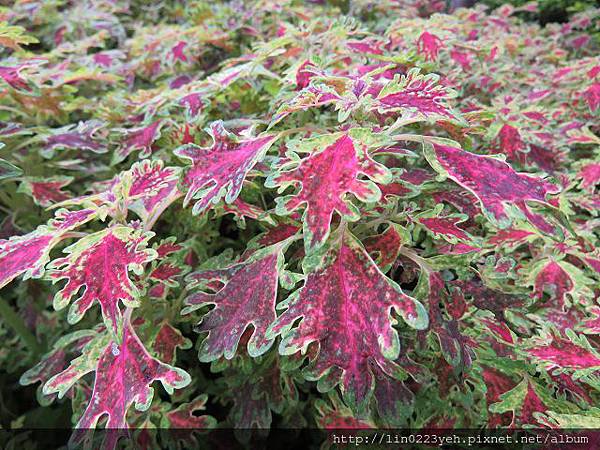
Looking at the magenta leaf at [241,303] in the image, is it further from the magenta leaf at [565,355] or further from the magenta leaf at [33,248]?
the magenta leaf at [565,355]

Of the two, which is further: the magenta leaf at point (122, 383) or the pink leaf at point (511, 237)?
the pink leaf at point (511, 237)

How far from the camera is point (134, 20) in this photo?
9.25 feet

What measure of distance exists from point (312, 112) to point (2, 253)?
770mm

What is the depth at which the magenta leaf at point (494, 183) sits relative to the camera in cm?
73

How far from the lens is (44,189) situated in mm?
1296

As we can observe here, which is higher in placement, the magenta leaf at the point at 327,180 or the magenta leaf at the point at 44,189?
the magenta leaf at the point at 327,180

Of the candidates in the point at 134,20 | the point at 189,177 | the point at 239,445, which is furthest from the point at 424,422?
the point at 134,20

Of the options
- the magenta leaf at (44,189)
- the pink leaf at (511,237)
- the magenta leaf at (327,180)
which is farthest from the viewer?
the magenta leaf at (44,189)

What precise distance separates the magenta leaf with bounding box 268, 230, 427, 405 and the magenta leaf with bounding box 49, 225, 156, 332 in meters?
0.24

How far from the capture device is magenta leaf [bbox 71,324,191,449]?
0.80m

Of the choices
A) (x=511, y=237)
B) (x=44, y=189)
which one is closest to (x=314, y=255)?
(x=511, y=237)

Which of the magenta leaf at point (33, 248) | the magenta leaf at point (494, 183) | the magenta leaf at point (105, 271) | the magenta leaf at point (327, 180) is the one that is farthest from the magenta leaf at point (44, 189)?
the magenta leaf at point (494, 183)

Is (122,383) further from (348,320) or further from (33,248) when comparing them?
(348,320)

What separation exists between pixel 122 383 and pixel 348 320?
38cm
